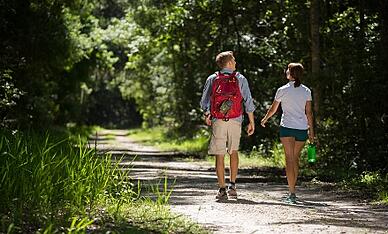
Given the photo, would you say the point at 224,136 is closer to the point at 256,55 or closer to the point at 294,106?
the point at 294,106

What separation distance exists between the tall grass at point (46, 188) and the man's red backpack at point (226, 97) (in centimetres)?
201

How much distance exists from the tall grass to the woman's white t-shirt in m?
3.00

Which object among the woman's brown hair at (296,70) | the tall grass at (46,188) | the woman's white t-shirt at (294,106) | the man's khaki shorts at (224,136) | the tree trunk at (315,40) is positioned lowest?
the tall grass at (46,188)

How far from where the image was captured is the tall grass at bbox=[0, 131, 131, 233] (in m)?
7.29

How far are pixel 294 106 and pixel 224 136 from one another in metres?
1.20

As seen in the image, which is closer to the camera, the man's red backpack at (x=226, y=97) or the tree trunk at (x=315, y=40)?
the man's red backpack at (x=226, y=97)

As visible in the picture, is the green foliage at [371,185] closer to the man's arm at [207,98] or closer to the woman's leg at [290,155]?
the woman's leg at [290,155]

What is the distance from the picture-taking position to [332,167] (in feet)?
55.5

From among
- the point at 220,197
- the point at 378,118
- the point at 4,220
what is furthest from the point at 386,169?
the point at 4,220

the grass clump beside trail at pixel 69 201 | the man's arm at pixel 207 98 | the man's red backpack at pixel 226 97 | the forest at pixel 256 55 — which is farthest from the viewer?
the forest at pixel 256 55

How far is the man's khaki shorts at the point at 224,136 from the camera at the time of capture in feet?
35.4

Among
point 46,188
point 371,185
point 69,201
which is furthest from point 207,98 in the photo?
point 371,185

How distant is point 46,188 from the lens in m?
8.04

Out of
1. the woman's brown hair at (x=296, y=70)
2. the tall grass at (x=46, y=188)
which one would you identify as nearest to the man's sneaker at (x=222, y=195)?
the tall grass at (x=46, y=188)
